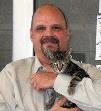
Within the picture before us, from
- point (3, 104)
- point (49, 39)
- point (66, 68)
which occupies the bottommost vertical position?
point (3, 104)

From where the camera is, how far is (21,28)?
2.58m

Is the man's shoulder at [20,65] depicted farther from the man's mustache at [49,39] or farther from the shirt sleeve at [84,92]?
the shirt sleeve at [84,92]

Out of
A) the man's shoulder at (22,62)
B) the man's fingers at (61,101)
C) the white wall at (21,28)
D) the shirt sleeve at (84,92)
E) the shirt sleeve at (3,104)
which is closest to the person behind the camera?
the shirt sleeve at (84,92)

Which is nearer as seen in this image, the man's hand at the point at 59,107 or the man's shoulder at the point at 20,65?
the man's hand at the point at 59,107

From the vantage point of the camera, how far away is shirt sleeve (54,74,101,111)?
1541 mm

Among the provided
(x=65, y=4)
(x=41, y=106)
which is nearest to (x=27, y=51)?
(x=65, y=4)

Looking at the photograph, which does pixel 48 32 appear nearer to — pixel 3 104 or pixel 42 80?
pixel 42 80

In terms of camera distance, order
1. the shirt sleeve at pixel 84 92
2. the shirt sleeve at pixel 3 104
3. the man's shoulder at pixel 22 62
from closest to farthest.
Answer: the shirt sleeve at pixel 84 92 < the shirt sleeve at pixel 3 104 < the man's shoulder at pixel 22 62

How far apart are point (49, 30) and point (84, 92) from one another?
0.50 m

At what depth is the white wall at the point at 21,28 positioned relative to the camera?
2.57m

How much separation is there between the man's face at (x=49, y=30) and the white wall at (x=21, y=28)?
59 centimetres

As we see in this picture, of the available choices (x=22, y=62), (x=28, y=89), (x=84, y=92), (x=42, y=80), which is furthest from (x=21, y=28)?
(x=84, y=92)

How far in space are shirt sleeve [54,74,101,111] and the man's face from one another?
30cm

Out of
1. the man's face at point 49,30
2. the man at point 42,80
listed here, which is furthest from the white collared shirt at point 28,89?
the man's face at point 49,30
